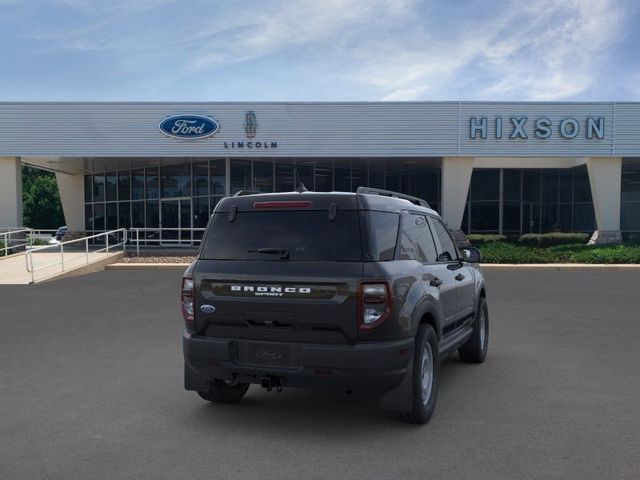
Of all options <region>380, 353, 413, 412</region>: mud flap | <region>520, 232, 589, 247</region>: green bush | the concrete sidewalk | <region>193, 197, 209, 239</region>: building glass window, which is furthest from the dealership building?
<region>380, 353, 413, 412</region>: mud flap

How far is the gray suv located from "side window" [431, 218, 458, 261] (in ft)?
3.10

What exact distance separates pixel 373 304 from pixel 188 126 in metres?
21.4

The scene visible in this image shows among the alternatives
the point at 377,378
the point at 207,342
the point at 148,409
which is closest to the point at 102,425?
the point at 148,409

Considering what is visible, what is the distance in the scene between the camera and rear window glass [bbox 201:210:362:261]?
4.59 metres

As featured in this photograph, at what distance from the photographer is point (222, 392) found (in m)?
5.36

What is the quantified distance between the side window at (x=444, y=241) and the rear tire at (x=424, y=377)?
3.79 feet

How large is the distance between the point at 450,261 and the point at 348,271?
2.07 meters

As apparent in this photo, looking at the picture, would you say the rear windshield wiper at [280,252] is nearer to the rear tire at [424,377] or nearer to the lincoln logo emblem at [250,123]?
the rear tire at [424,377]

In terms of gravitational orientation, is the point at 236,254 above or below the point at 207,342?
above

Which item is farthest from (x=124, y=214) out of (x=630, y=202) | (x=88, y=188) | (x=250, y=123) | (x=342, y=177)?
(x=630, y=202)

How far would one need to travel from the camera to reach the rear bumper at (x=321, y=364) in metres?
4.38

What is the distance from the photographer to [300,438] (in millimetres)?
4602

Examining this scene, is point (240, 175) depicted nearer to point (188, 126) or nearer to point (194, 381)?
point (188, 126)

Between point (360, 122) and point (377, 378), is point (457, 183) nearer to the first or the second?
point (360, 122)
